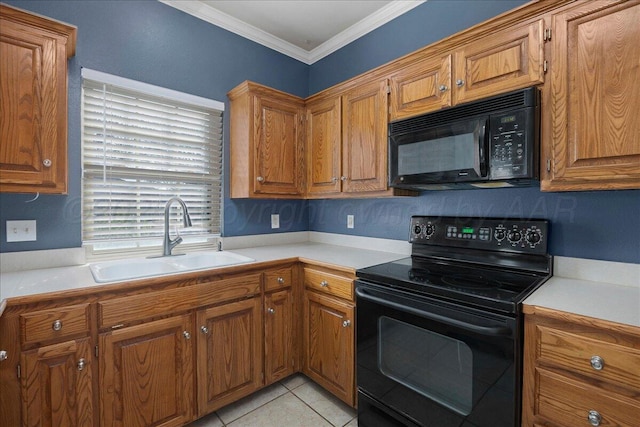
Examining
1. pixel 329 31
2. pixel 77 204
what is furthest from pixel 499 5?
pixel 77 204

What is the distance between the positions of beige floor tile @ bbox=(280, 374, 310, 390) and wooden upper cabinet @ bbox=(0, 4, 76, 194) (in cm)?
177

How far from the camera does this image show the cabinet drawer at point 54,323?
123 centimetres

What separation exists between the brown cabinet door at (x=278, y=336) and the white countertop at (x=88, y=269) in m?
0.28

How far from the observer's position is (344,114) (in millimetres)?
2244

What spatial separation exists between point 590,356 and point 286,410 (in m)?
1.57

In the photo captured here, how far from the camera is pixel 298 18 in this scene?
8.07 feet

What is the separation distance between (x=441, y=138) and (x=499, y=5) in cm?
92

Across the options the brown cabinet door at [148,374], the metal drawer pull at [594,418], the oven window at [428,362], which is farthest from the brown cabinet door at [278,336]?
the metal drawer pull at [594,418]

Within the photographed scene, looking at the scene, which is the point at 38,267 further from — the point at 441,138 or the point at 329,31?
the point at 329,31

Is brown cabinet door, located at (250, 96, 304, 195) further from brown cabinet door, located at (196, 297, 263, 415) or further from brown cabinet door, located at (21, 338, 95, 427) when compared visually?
brown cabinet door, located at (21, 338, 95, 427)

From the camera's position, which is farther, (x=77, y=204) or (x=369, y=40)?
(x=369, y=40)

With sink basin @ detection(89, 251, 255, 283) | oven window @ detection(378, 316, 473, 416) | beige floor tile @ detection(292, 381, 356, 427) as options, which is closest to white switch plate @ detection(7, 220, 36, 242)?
sink basin @ detection(89, 251, 255, 283)

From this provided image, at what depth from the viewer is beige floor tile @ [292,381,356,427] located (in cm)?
182

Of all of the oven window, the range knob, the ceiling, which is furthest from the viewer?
the ceiling
